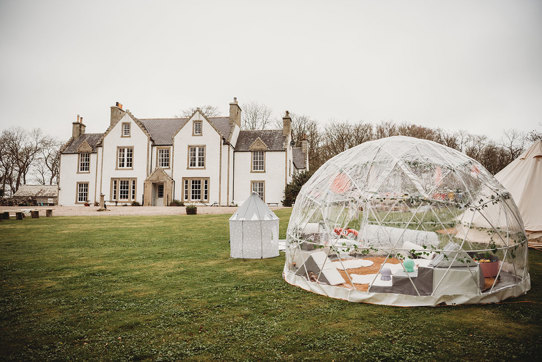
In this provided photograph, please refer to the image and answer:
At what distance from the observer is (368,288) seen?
20.2 ft

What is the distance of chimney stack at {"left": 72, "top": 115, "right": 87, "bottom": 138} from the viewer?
33.5 meters

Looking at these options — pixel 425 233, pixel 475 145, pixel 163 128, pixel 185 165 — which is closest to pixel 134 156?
pixel 163 128

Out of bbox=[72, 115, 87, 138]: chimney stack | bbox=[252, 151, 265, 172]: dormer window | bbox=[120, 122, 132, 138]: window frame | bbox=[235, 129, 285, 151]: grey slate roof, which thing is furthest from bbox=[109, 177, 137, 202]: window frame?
bbox=[252, 151, 265, 172]: dormer window

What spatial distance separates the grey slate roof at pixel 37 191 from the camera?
39.7m

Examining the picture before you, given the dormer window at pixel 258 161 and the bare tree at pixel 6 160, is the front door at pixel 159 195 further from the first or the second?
the bare tree at pixel 6 160

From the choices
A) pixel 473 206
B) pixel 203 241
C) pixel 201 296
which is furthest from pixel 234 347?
pixel 203 241

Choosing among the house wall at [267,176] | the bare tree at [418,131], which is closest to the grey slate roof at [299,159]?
the house wall at [267,176]

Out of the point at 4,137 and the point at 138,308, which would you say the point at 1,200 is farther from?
the point at 138,308

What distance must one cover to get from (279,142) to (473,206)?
2390cm

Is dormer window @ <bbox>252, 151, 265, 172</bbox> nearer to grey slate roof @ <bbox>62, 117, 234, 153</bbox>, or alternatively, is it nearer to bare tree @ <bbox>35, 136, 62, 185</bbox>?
grey slate roof @ <bbox>62, 117, 234, 153</bbox>

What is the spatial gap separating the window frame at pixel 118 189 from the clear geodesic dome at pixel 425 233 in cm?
2491

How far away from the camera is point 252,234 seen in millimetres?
10055

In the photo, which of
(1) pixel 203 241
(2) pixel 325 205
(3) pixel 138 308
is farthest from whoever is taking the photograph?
(1) pixel 203 241

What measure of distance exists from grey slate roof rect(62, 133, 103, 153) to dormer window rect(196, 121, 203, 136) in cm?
1022
